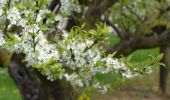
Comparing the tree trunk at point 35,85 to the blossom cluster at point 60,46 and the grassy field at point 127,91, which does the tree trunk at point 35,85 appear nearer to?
the blossom cluster at point 60,46

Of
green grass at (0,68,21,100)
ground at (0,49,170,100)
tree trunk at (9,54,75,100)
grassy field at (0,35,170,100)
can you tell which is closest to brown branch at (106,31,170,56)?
tree trunk at (9,54,75,100)

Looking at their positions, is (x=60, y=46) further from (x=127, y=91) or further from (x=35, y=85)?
(x=127, y=91)

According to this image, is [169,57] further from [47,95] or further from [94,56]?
[94,56]

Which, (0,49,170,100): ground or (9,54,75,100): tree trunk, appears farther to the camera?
(0,49,170,100): ground

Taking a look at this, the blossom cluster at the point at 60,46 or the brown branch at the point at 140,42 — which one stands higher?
the brown branch at the point at 140,42

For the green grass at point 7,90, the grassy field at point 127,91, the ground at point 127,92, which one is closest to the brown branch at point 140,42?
the ground at point 127,92

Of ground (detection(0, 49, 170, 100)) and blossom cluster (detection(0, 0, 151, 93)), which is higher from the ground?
ground (detection(0, 49, 170, 100))

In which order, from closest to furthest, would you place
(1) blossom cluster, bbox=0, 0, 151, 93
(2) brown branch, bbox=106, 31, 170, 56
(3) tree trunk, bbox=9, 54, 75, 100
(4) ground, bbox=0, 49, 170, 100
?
(1) blossom cluster, bbox=0, 0, 151, 93 < (3) tree trunk, bbox=9, 54, 75, 100 < (2) brown branch, bbox=106, 31, 170, 56 < (4) ground, bbox=0, 49, 170, 100

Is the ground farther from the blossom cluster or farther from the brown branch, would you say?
the blossom cluster

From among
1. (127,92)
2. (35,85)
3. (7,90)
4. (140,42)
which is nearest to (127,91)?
(127,92)

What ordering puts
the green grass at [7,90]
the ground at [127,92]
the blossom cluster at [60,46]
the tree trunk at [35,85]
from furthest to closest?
the ground at [127,92], the green grass at [7,90], the tree trunk at [35,85], the blossom cluster at [60,46]
